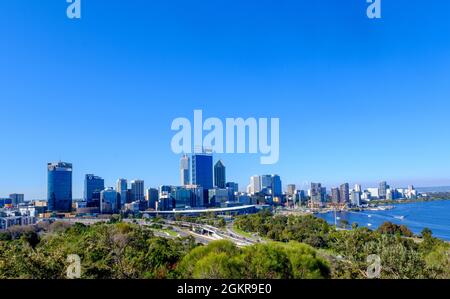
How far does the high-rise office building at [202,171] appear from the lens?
6119 cm

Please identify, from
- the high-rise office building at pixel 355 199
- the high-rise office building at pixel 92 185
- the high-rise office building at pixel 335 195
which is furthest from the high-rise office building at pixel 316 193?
the high-rise office building at pixel 92 185

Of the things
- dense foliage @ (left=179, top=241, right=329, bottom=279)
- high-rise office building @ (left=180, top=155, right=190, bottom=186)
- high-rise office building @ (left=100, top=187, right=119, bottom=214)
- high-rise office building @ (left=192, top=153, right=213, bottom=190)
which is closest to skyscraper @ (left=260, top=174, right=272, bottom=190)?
high-rise office building @ (left=192, top=153, right=213, bottom=190)

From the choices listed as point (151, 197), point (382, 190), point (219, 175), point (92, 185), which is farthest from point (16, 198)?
point (382, 190)

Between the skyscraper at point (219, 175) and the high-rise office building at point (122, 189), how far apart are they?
53.1 ft

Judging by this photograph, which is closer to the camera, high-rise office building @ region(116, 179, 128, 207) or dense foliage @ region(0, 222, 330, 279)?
dense foliage @ region(0, 222, 330, 279)

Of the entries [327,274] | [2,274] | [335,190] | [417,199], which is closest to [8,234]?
[2,274]

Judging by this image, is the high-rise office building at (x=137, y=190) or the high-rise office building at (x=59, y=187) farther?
the high-rise office building at (x=137, y=190)

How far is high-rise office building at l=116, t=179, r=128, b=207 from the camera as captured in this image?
2077 inches

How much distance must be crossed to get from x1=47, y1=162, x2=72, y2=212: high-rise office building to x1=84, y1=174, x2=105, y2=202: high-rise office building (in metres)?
5.89

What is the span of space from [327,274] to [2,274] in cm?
633

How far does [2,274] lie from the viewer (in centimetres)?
579

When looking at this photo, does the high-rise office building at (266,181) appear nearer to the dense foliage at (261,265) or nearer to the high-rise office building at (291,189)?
the high-rise office building at (291,189)

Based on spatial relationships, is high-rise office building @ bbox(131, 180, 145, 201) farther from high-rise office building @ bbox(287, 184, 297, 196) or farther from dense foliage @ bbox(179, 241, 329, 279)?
dense foliage @ bbox(179, 241, 329, 279)
